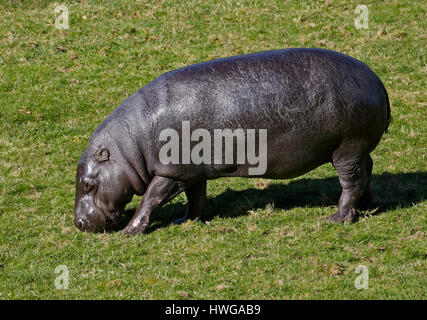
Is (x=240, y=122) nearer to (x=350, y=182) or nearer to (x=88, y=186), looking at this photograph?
(x=350, y=182)

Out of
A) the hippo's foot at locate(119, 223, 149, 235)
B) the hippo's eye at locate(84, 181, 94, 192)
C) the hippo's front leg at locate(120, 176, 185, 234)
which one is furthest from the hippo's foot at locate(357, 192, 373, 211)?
the hippo's eye at locate(84, 181, 94, 192)

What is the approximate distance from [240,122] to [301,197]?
204cm

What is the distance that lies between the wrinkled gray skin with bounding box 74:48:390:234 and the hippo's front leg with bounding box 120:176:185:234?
0.04 ft

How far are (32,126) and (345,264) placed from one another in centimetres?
687

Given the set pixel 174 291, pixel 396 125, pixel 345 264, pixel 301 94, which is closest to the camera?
pixel 174 291

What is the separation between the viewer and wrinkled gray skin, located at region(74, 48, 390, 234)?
27.9ft

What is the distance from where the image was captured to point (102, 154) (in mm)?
8766

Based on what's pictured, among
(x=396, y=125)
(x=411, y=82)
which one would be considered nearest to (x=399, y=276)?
(x=396, y=125)

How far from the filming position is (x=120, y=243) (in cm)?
863

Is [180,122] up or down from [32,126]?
up

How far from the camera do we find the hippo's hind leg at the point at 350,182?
28.9 feet

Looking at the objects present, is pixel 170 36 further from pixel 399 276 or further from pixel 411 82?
pixel 399 276

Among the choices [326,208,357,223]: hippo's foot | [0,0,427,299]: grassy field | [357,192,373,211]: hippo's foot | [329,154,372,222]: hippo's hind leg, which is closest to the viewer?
[0,0,427,299]: grassy field

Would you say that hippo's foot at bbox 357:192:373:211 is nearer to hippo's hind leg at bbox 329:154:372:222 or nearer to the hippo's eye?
hippo's hind leg at bbox 329:154:372:222
